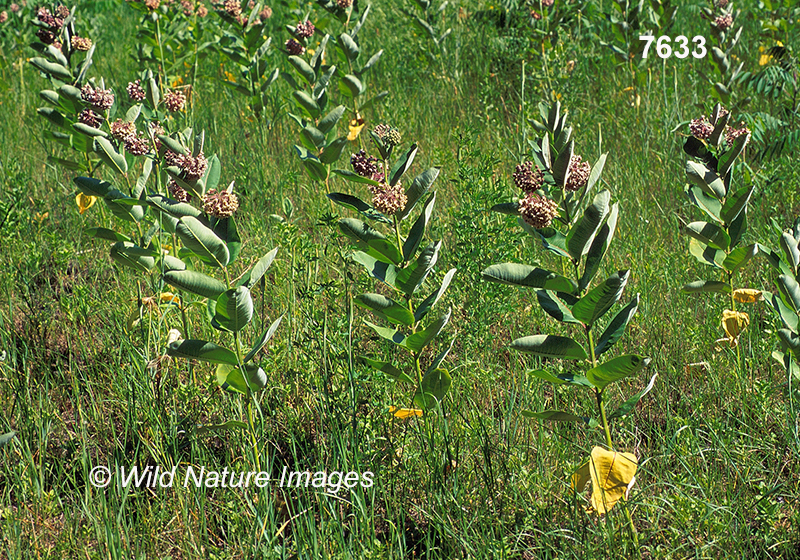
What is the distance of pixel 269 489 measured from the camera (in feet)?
6.17

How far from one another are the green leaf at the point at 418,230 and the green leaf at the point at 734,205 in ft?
2.86

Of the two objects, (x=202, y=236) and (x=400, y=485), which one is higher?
(x=202, y=236)

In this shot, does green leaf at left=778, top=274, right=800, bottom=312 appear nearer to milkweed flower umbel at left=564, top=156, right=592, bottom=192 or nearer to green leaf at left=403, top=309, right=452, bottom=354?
milkweed flower umbel at left=564, top=156, right=592, bottom=192

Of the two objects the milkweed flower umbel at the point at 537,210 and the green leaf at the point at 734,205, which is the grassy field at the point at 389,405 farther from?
the milkweed flower umbel at the point at 537,210

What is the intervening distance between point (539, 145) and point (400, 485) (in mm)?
952

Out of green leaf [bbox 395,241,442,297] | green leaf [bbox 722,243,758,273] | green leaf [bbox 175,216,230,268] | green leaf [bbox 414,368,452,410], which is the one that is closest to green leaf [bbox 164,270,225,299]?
green leaf [bbox 175,216,230,268]

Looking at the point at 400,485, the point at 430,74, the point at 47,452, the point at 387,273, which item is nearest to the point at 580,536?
the point at 400,485

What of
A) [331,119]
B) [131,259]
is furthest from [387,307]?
[331,119]

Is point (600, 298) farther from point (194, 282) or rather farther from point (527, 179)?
point (194, 282)

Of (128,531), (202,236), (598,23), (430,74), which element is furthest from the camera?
(598,23)

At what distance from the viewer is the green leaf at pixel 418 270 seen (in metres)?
1.65

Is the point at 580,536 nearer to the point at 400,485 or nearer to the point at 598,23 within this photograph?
the point at 400,485

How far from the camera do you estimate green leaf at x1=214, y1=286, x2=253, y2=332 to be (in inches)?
60.5

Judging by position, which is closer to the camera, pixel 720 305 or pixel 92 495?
pixel 92 495
